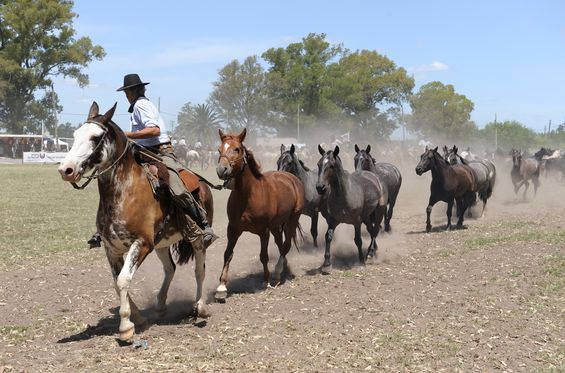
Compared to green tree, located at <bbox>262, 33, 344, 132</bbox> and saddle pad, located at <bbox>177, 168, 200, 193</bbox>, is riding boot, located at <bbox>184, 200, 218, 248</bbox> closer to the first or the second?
saddle pad, located at <bbox>177, 168, 200, 193</bbox>

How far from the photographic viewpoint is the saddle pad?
8.30m

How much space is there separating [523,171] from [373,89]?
60.4 metres

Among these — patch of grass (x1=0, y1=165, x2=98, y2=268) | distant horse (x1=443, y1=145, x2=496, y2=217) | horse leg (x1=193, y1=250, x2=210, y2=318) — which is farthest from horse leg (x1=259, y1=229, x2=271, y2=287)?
distant horse (x1=443, y1=145, x2=496, y2=217)

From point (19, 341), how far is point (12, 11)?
63.8 meters

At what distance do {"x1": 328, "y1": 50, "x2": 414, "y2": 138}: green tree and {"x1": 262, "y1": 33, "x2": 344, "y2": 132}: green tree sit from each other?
4.25 metres

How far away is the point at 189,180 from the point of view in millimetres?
8414

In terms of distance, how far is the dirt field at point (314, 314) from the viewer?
653cm

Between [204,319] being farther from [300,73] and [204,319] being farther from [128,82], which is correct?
[300,73]

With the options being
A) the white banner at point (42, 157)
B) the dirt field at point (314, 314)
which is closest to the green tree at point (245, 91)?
the white banner at point (42, 157)

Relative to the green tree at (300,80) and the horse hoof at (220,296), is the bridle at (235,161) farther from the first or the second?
the green tree at (300,80)

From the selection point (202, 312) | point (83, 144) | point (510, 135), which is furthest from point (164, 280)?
point (510, 135)

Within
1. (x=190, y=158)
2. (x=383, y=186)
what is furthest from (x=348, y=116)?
(x=383, y=186)

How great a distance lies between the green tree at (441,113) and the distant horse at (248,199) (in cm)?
9179

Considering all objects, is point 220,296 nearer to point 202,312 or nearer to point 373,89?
point 202,312
